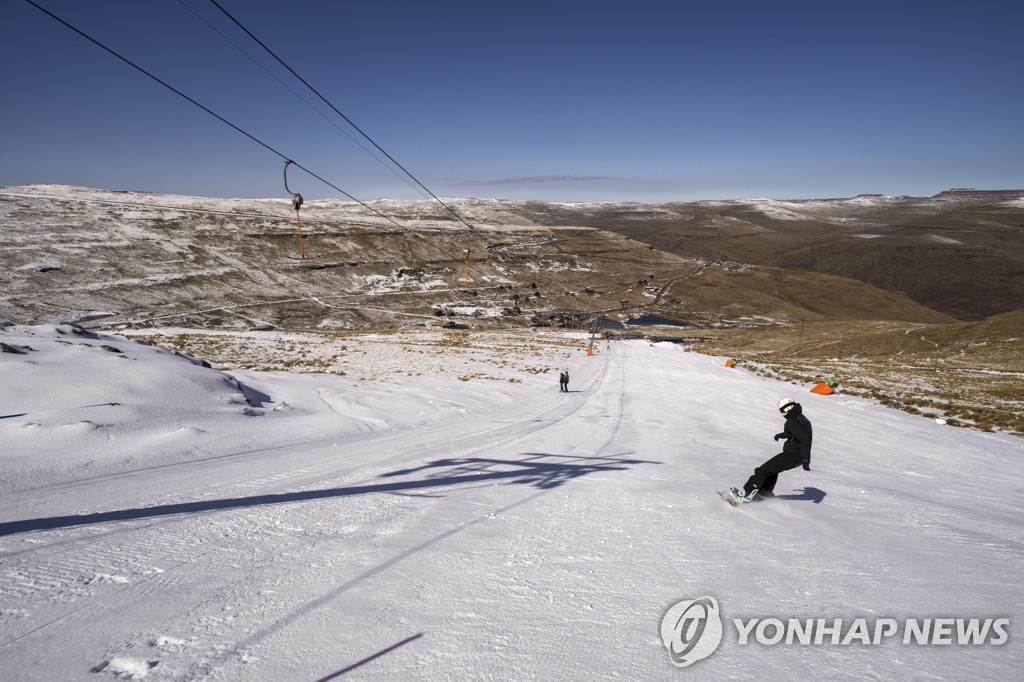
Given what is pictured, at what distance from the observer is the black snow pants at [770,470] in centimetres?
790

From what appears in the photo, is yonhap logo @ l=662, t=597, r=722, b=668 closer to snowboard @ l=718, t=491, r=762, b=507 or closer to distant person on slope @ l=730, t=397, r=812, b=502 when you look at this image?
snowboard @ l=718, t=491, r=762, b=507

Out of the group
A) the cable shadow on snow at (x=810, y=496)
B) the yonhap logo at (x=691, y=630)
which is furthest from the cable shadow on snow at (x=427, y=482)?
the yonhap logo at (x=691, y=630)

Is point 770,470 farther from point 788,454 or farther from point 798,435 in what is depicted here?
point 798,435

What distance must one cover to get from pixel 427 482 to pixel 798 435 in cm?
649

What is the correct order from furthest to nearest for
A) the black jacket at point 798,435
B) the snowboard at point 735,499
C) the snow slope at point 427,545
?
the snowboard at point 735,499 < the black jacket at point 798,435 < the snow slope at point 427,545

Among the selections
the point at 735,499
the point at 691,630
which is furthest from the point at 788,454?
the point at 691,630

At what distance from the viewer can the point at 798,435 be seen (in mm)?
7750

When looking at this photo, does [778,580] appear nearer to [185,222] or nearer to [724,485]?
[724,485]

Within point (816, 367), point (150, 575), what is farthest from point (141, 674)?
point (816, 367)

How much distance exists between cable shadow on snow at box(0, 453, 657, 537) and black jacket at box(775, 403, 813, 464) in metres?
3.73

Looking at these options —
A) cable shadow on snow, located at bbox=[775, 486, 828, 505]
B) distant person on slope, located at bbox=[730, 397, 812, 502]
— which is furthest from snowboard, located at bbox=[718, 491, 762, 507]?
cable shadow on snow, located at bbox=[775, 486, 828, 505]

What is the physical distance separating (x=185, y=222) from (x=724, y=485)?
470 feet

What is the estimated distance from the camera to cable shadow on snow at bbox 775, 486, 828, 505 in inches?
343

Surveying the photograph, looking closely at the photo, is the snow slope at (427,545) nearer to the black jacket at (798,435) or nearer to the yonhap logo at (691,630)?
the yonhap logo at (691,630)
